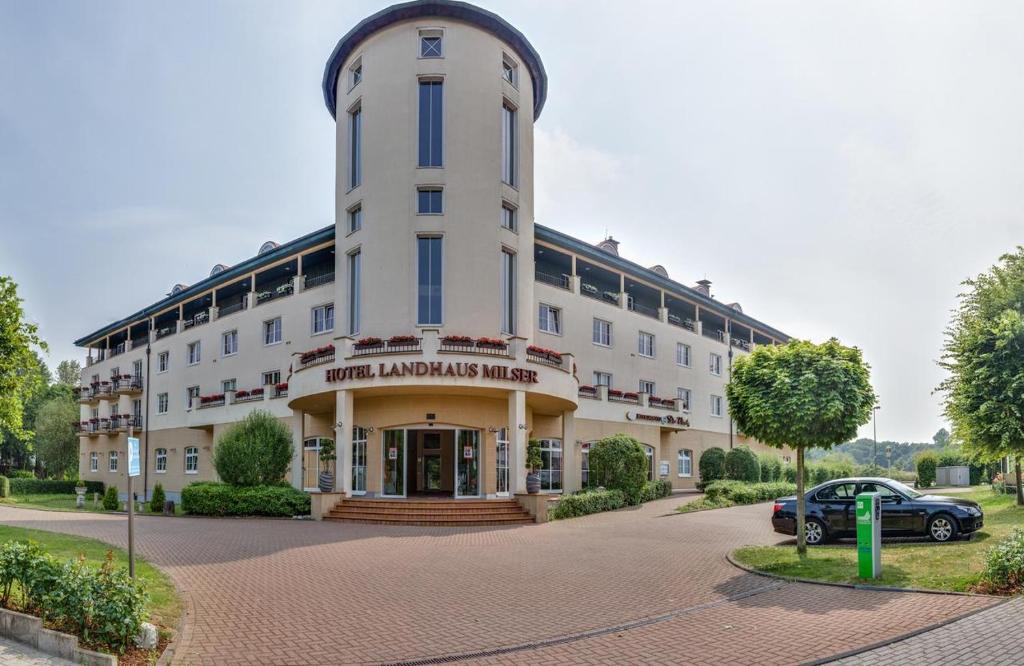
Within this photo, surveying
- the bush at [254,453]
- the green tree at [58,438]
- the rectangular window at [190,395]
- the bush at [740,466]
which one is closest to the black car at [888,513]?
the bush at [254,453]

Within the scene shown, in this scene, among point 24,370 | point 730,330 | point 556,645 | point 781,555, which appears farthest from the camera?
point 730,330

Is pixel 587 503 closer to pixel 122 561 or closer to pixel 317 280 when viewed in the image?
pixel 122 561

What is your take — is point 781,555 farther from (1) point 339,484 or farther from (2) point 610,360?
(2) point 610,360

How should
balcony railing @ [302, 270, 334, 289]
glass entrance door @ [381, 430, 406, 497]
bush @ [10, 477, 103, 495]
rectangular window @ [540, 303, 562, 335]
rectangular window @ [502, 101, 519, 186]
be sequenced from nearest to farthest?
1. glass entrance door @ [381, 430, 406, 497]
2. rectangular window @ [502, 101, 519, 186]
3. balcony railing @ [302, 270, 334, 289]
4. rectangular window @ [540, 303, 562, 335]
5. bush @ [10, 477, 103, 495]

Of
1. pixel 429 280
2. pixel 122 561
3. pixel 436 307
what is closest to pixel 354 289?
pixel 429 280

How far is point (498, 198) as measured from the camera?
1120 inches

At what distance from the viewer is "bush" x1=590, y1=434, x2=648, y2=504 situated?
28422mm

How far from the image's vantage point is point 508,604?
10.7 meters

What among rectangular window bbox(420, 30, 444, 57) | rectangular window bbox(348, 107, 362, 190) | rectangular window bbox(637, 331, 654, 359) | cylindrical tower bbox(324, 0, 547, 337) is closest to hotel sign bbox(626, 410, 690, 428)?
rectangular window bbox(637, 331, 654, 359)

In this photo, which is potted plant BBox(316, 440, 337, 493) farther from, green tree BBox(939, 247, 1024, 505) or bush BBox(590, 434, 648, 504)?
green tree BBox(939, 247, 1024, 505)

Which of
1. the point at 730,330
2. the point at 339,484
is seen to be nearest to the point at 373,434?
the point at 339,484

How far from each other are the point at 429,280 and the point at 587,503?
31.9ft

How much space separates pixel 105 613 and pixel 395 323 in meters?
19.7

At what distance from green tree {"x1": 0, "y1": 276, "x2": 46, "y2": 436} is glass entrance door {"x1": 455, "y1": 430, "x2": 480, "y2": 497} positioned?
43.3ft
